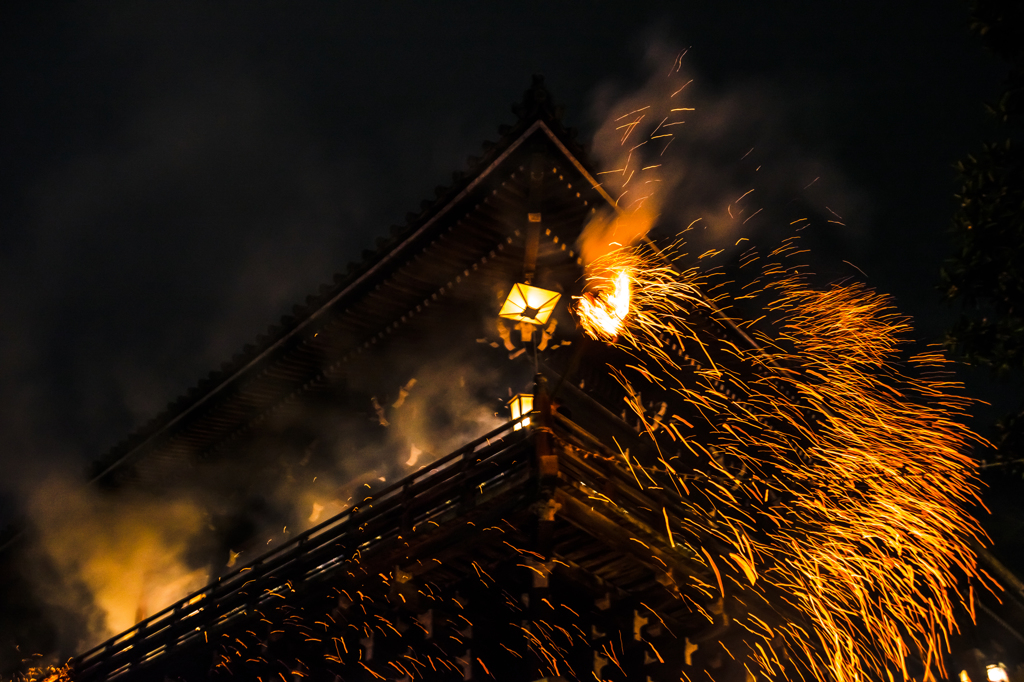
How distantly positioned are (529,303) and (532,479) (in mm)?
2347

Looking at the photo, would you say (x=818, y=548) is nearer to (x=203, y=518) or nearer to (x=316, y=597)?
(x=316, y=597)

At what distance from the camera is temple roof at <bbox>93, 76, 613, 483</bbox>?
7.84 meters

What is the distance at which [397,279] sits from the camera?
9148 mm

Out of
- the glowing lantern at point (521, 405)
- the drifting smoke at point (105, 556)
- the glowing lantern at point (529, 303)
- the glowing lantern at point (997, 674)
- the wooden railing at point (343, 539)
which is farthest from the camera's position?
the drifting smoke at point (105, 556)

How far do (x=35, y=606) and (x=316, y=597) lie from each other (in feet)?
33.6

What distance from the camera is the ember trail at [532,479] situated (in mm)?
7527

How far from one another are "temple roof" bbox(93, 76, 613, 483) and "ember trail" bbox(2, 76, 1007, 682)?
38 mm

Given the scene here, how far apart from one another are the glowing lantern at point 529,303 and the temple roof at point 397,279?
2.61 feet

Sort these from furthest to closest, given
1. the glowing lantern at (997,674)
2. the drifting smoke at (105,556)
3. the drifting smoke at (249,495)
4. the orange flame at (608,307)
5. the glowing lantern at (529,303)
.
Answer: the drifting smoke at (105,556)
the glowing lantern at (997,674)
the drifting smoke at (249,495)
the orange flame at (608,307)
the glowing lantern at (529,303)

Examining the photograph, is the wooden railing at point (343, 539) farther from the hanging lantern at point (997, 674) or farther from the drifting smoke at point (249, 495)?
the hanging lantern at point (997, 674)

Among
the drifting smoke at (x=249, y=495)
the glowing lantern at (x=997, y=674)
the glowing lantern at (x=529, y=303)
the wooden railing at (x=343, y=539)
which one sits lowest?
the glowing lantern at (x=997, y=674)

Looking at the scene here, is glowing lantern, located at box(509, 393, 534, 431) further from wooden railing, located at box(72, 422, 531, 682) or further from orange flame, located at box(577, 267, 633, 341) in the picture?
orange flame, located at box(577, 267, 633, 341)

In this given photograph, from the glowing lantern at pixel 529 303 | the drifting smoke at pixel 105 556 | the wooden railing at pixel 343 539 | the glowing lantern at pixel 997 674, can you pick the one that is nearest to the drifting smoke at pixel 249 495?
the drifting smoke at pixel 105 556

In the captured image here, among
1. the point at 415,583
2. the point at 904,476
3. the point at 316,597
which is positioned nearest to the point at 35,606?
the point at 316,597
